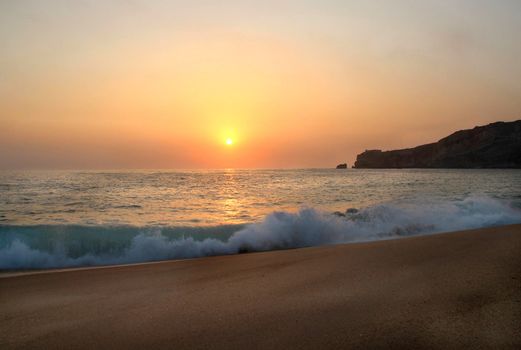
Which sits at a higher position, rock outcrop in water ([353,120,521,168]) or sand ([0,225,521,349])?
rock outcrop in water ([353,120,521,168])

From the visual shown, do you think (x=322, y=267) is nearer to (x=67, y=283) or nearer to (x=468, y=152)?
(x=67, y=283)

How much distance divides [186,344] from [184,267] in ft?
12.4

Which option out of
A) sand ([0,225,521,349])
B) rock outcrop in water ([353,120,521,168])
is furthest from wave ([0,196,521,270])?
rock outcrop in water ([353,120,521,168])

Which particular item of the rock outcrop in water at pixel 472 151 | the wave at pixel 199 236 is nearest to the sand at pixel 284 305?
the wave at pixel 199 236

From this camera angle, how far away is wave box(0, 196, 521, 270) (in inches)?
360

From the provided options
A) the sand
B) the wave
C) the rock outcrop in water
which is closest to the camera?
the sand

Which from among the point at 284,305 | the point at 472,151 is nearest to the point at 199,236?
the point at 284,305

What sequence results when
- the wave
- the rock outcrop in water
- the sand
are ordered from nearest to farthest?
the sand < the wave < the rock outcrop in water

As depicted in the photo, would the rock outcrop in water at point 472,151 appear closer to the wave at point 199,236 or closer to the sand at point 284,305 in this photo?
the wave at point 199,236

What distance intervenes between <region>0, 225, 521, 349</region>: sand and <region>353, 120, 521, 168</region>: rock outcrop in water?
130 metres

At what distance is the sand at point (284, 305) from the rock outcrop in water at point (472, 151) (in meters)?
130

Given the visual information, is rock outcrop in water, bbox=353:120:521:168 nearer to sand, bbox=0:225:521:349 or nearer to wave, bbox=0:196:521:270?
wave, bbox=0:196:521:270

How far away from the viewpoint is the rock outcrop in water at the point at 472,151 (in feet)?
380

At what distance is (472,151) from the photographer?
127 metres
